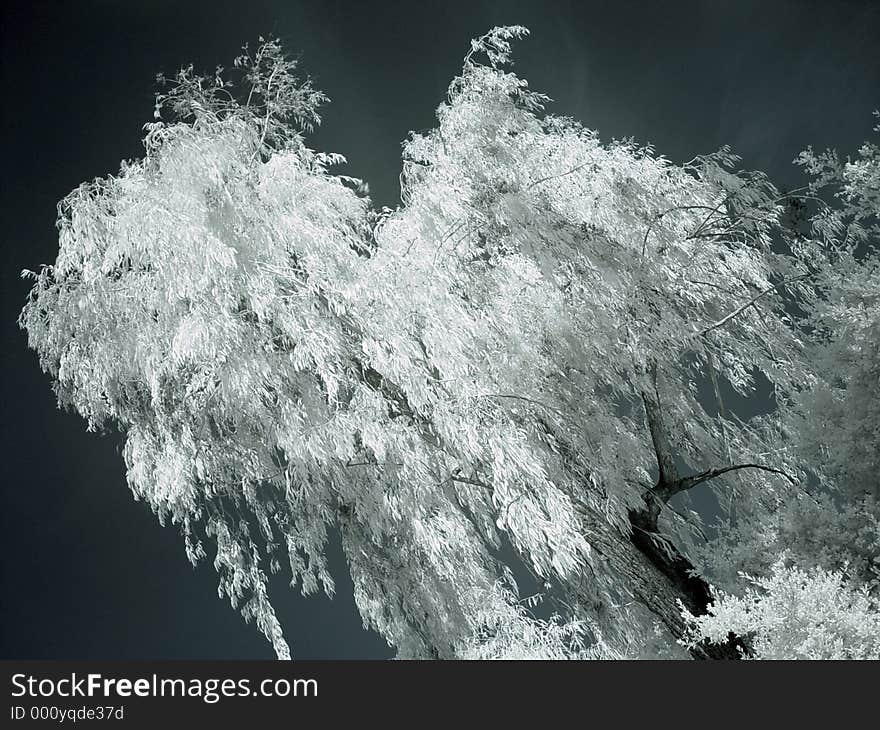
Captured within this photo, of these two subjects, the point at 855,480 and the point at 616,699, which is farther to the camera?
the point at 855,480

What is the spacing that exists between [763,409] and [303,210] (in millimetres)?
3610

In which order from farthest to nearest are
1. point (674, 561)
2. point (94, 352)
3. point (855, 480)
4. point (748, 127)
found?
point (748, 127) → point (94, 352) → point (674, 561) → point (855, 480)

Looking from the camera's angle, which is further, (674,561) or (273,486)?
(273,486)

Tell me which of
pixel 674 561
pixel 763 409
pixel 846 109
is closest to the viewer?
pixel 674 561

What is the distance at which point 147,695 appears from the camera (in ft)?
10.5

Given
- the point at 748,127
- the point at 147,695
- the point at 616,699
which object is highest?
the point at 748,127

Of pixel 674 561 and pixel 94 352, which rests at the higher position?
pixel 94 352

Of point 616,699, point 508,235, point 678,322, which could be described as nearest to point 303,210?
point 508,235

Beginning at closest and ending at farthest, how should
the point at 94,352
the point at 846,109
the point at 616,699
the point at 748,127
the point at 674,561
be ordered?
the point at 616,699 → the point at 674,561 → the point at 94,352 → the point at 846,109 → the point at 748,127

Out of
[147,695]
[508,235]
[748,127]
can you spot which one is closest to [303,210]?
[508,235]

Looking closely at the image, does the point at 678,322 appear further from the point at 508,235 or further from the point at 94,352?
the point at 94,352

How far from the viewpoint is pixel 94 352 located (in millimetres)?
4477

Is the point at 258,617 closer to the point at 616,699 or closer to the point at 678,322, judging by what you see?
the point at 616,699

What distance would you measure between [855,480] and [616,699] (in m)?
1.79
